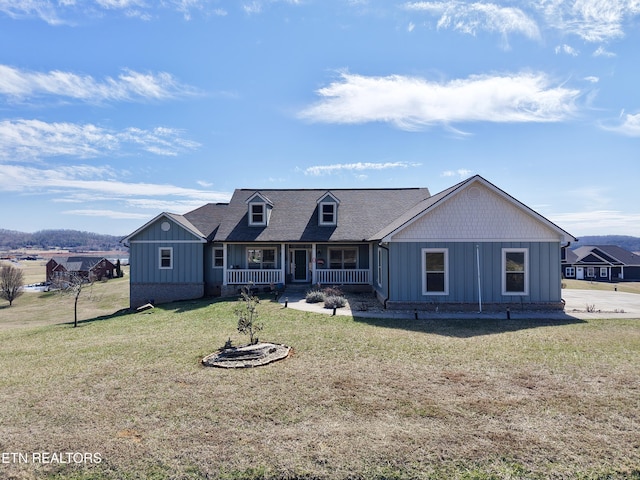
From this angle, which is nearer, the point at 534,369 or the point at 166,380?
the point at 166,380

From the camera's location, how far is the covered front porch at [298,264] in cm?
2141

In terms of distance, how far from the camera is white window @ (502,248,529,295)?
1517 centimetres

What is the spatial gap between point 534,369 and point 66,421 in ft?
30.6

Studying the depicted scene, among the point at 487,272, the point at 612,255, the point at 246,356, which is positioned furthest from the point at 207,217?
the point at 612,255

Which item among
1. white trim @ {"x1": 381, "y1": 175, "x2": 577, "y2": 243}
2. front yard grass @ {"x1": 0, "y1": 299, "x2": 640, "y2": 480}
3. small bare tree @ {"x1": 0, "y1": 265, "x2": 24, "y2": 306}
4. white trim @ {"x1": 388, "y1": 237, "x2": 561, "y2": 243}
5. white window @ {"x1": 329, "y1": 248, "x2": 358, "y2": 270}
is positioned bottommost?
small bare tree @ {"x1": 0, "y1": 265, "x2": 24, "y2": 306}

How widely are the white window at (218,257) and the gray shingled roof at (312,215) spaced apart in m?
1.18

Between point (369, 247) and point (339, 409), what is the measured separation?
52.3ft

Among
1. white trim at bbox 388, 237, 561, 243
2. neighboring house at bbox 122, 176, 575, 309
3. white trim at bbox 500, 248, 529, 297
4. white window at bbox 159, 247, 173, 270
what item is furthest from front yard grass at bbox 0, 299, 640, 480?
white window at bbox 159, 247, 173, 270

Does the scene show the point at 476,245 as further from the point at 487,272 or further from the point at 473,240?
the point at 487,272

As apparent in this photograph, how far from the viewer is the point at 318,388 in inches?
281

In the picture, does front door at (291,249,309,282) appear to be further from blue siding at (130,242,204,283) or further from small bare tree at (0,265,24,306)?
small bare tree at (0,265,24,306)

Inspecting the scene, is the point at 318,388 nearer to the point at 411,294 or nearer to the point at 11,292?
the point at 411,294

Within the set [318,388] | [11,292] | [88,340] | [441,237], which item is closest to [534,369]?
[318,388]

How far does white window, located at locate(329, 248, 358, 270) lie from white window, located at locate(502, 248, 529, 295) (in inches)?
358
